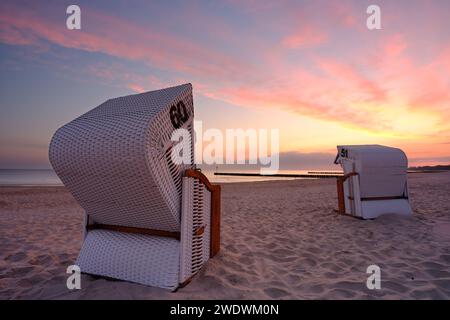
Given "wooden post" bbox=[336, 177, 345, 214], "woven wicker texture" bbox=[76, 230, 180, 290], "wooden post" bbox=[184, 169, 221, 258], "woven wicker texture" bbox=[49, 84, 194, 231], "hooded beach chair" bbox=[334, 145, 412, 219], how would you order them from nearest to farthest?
1. "woven wicker texture" bbox=[49, 84, 194, 231]
2. "woven wicker texture" bbox=[76, 230, 180, 290]
3. "wooden post" bbox=[184, 169, 221, 258]
4. "hooded beach chair" bbox=[334, 145, 412, 219]
5. "wooden post" bbox=[336, 177, 345, 214]

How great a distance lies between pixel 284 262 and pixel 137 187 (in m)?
2.50

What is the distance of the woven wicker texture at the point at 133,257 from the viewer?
2.91 meters

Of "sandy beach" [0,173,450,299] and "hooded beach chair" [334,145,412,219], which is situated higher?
"hooded beach chair" [334,145,412,219]

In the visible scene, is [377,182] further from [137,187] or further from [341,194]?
[137,187]

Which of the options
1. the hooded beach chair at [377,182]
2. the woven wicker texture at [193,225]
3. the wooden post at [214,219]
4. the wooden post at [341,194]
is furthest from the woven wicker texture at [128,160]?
the wooden post at [341,194]

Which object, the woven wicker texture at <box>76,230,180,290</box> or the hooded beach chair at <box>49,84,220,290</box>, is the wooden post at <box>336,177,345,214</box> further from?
the woven wicker texture at <box>76,230,180,290</box>

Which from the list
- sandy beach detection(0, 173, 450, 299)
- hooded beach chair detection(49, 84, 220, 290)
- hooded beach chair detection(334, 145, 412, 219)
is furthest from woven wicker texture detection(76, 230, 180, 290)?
hooded beach chair detection(334, 145, 412, 219)

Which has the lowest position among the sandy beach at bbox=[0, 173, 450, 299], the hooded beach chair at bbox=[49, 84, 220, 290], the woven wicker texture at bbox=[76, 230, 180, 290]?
the sandy beach at bbox=[0, 173, 450, 299]

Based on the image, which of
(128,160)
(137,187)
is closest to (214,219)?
(137,187)

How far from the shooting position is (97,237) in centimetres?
338

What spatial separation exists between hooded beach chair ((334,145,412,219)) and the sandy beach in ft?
1.29

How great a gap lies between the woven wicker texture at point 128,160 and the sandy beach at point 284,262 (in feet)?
2.80

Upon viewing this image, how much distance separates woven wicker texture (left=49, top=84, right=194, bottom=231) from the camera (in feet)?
8.21

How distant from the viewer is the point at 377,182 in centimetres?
672
